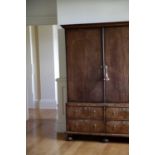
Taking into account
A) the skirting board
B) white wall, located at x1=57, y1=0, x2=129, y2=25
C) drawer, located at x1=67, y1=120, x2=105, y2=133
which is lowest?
the skirting board

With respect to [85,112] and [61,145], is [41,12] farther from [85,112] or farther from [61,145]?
[61,145]

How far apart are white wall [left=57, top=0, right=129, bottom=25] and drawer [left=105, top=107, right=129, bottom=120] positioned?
1.54 meters

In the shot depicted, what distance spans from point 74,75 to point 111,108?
2.72ft

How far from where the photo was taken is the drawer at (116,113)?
429cm

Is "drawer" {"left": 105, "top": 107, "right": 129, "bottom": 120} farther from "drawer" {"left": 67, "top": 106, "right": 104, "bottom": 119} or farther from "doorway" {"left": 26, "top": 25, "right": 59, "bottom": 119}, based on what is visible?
"doorway" {"left": 26, "top": 25, "right": 59, "bottom": 119}

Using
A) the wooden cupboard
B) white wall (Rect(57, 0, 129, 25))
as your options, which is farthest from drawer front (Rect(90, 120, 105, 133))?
white wall (Rect(57, 0, 129, 25))

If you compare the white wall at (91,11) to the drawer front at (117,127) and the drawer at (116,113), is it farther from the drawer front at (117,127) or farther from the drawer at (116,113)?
Answer: the drawer front at (117,127)

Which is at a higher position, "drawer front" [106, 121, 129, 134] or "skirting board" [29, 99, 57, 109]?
"drawer front" [106, 121, 129, 134]

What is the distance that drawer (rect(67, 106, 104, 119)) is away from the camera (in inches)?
173

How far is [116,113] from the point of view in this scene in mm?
4316

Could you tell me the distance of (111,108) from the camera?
4.32 metres
